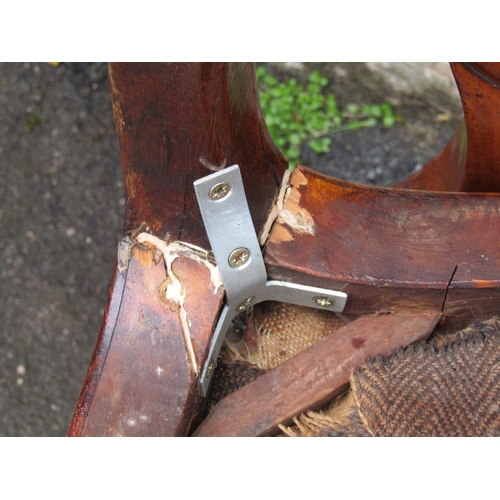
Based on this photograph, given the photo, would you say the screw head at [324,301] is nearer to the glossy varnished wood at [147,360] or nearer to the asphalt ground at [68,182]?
the glossy varnished wood at [147,360]

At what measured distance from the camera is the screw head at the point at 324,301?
0.98m

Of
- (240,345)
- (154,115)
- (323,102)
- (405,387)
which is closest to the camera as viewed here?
(154,115)

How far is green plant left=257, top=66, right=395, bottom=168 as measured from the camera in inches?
90.4

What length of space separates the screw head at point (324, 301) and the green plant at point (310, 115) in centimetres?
133

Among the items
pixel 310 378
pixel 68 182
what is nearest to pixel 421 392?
pixel 310 378

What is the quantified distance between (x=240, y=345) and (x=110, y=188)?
50.3 inches

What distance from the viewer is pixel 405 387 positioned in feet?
2.97

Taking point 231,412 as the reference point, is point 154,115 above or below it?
above

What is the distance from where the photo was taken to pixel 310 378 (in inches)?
37.8

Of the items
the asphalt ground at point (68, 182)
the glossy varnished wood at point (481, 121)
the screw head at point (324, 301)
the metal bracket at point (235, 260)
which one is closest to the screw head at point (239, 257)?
the metal bracket at point (235, 260)

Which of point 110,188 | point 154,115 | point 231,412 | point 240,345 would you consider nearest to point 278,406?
point 231,412

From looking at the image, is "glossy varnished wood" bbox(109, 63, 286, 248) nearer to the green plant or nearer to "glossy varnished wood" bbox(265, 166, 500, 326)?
"glossy varnished wood" bbox(265, 166, 500, 326)

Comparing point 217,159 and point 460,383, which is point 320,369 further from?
point 217,159

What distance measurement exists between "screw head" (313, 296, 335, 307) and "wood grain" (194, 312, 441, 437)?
0.04 metres
